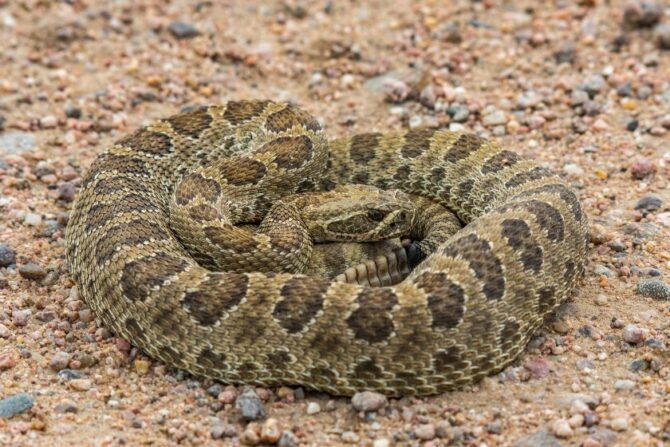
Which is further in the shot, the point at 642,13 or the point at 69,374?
the point at 642,13

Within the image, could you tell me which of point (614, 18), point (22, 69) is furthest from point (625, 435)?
point (22, 69)

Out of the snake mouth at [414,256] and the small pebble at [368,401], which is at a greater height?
the snake mouth at [414,256]

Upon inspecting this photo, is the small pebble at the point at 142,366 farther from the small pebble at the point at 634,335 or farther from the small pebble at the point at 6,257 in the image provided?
the small pebble at the point at 634,335

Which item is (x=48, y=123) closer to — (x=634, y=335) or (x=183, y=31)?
(x=183, y=31)

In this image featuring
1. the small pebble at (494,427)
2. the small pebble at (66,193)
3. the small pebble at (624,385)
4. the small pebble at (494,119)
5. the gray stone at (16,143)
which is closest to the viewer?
the small pebble at (494,427)

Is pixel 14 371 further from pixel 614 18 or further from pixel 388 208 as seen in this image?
pixel 614 18

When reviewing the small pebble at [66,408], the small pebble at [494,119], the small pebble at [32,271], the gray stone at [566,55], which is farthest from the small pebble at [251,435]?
the gray stone at [566,55]

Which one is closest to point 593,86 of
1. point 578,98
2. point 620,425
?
point 578,98
